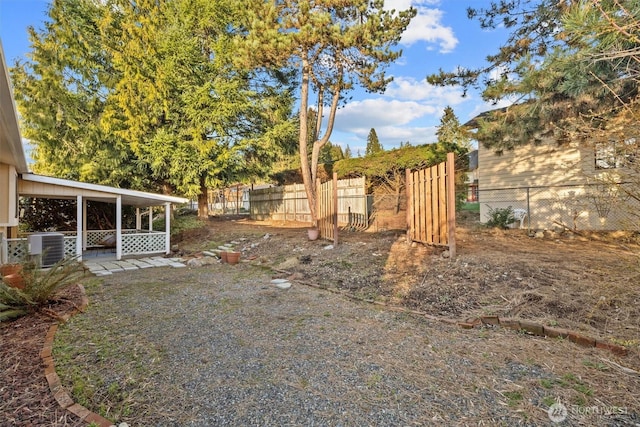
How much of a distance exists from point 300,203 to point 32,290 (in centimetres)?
1266

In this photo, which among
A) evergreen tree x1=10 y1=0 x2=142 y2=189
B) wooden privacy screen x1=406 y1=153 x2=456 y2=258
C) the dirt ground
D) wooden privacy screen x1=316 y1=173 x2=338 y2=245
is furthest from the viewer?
evergreen tree x1=10 y1=0 x2=142 y2=189

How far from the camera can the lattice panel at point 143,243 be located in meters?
9.93

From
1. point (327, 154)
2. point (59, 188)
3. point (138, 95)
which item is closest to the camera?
point (59, 188)

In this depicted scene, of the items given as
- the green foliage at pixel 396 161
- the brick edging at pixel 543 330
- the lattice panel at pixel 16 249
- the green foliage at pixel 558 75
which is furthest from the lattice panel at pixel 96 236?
the brick edging at pixel 543 330

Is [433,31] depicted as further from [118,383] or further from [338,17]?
[118,383]

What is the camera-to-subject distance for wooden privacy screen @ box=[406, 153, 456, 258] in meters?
5.67

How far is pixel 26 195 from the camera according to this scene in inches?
355

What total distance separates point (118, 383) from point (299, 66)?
10.8 metres

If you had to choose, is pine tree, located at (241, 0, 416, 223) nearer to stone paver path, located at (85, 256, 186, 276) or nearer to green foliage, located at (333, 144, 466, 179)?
green foliage, located at (333, 144, 466, 179)

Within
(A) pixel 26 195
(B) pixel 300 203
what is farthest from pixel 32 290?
(B) pixel 300 203

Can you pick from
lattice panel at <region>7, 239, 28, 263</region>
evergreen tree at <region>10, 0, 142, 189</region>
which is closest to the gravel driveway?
lattice panel at <region>7, 239, 28, 263</region>

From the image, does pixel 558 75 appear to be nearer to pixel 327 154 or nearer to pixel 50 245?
pixel 50 245

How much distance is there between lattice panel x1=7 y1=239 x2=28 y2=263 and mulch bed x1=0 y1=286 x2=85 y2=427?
580 centimetres

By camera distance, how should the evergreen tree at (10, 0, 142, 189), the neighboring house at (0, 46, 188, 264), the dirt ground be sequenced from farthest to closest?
the evergreen tree at (10, 0, 142, 189) < the neighboring house at (0, 46, 188, 264) < the dirt ground
